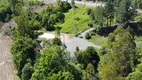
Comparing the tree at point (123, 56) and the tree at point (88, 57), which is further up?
the tree at point (123, 56)

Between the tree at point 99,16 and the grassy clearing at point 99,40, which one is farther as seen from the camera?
the tree at point 99,16

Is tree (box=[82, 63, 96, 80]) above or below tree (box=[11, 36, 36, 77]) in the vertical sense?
above

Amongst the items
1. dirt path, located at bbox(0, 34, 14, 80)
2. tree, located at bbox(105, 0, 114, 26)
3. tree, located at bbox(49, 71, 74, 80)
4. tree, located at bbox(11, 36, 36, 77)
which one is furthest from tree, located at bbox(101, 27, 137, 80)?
dirt path, located at bbox(0, 34, 14, 80)

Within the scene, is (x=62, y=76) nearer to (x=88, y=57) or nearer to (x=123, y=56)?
(x=123, y=56)

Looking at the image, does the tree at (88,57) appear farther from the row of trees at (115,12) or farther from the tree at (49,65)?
the row of trees at (115,12)

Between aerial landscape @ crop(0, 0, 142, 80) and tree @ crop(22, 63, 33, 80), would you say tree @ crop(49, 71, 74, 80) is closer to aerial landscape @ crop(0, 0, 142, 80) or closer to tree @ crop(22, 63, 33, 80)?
aerial landscape @ crop(0, 0, 142, 80)

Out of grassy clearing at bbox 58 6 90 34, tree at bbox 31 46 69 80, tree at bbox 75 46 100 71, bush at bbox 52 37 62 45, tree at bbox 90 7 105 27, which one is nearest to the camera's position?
tree at bbox 31 46 69 80


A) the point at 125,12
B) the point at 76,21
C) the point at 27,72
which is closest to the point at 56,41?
the point at 76,21

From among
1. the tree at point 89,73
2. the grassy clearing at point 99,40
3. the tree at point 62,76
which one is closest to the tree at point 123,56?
the tree at point 89,73

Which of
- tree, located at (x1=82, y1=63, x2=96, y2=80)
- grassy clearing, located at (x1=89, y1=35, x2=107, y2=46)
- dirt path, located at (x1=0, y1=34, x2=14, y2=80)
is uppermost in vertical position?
tree, located at (x1=82, y1=63, x2=96, y2=80)
